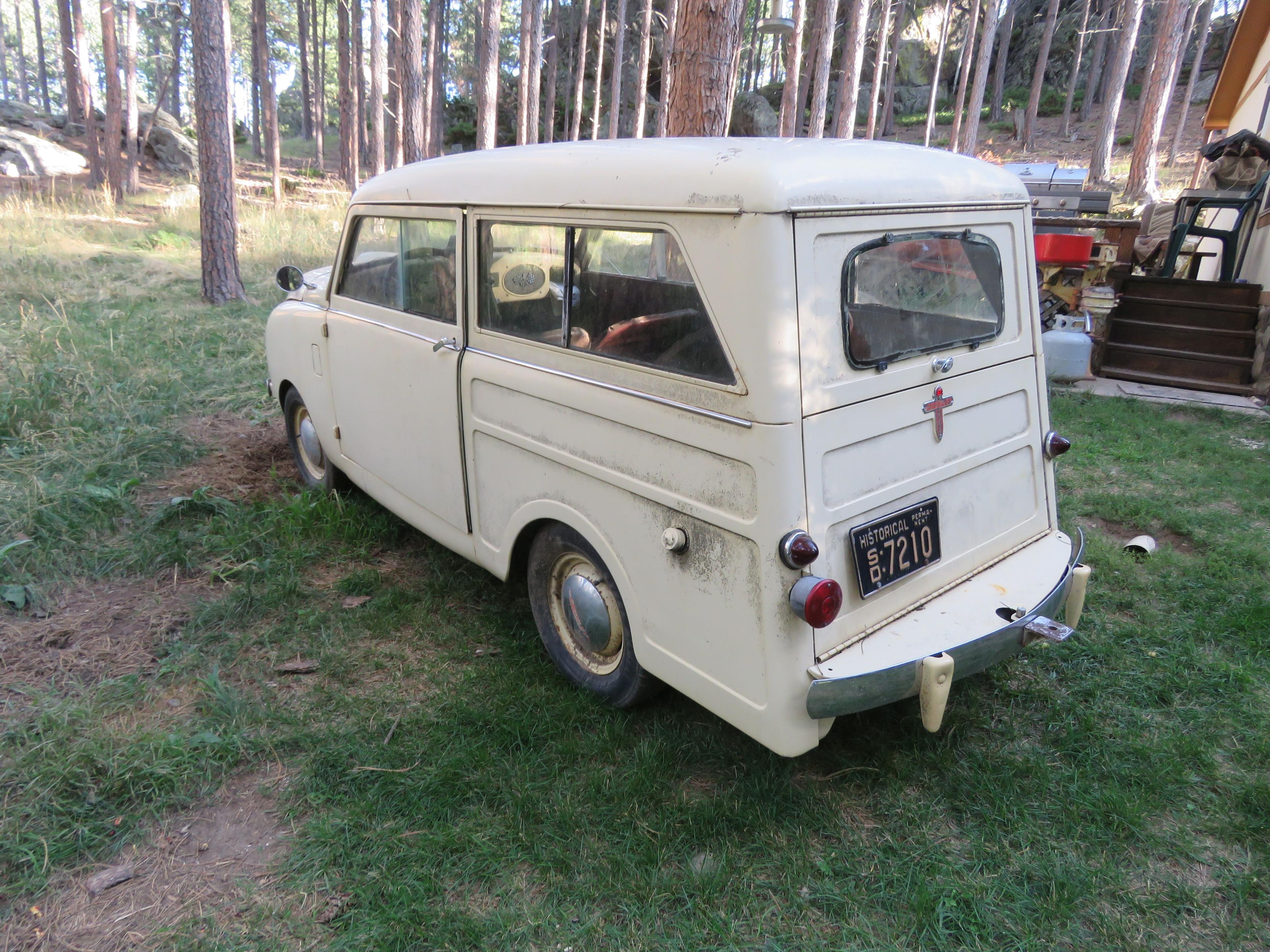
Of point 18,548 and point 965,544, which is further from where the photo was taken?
point 18,548

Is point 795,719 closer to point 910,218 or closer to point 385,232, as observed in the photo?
point 910,218

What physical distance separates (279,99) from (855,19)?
44254mm

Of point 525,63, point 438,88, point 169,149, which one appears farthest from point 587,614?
point 169,149

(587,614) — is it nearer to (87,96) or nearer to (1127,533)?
(1127,533)

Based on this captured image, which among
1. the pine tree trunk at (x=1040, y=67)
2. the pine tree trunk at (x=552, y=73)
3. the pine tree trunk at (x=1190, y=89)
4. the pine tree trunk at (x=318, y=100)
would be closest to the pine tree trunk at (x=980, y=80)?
the pine tree trunk at (x=1040, y=67)

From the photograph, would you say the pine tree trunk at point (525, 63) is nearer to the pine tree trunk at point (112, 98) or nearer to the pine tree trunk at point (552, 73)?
the pine tree trunk at point (552, 73)

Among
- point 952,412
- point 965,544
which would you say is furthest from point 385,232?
point 965,544

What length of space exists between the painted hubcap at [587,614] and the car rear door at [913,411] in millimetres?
899

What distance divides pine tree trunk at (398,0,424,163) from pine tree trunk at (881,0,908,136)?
764 inches

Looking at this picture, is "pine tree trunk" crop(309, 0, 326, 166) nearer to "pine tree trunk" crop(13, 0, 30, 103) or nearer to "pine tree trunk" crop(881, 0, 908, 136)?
"pine tree trunk" crop(881, 0, 908, 136)

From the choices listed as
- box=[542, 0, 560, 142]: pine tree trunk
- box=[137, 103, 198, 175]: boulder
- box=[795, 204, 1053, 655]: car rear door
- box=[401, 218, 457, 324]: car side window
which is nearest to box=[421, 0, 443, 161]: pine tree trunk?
box=[542, 0, 560, 142]: pine tree trunk

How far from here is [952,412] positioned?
2.91 metres

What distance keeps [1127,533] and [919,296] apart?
289cm

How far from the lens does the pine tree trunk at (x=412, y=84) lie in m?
15.6
